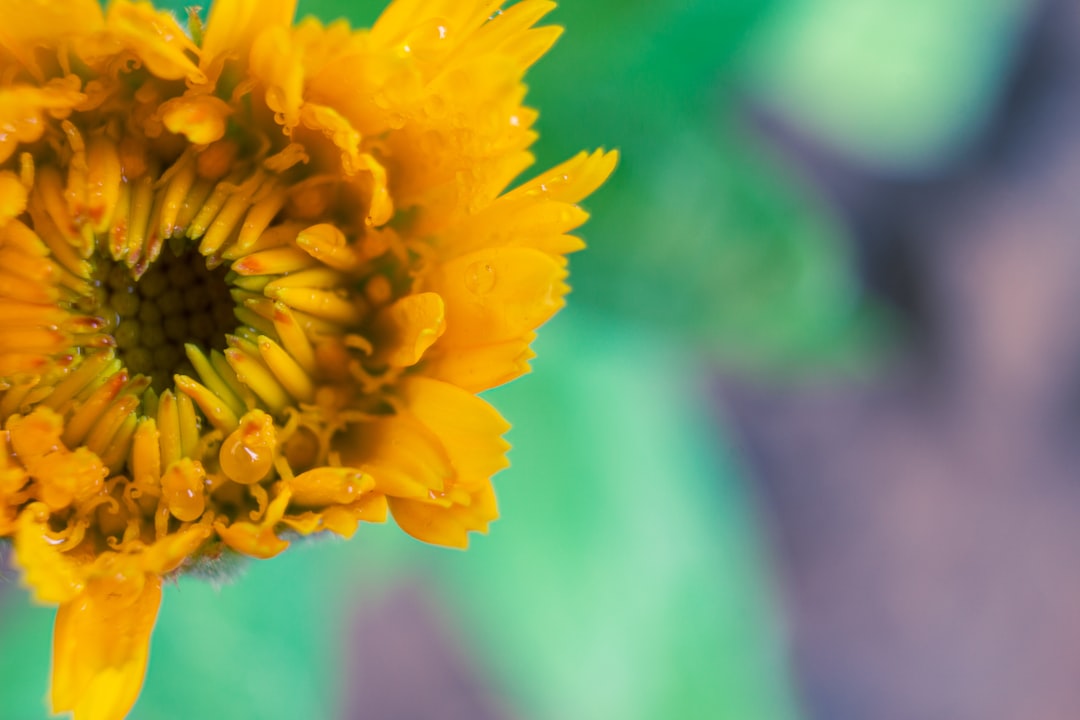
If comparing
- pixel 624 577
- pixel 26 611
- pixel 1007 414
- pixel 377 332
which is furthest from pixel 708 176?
pixel 26 611

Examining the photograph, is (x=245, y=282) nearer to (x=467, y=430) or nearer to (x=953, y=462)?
(x=467, y=430)

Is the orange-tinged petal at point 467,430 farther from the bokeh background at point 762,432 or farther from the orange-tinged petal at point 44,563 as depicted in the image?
the bokeh background at point 762,432

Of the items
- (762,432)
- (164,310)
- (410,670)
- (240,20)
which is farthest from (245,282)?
(762,432)

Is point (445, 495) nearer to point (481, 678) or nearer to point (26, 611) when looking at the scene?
point (26, 611)

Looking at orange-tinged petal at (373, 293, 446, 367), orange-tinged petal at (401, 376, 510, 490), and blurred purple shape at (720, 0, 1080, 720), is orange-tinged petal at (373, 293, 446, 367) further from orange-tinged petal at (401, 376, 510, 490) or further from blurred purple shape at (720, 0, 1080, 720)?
blurred purple shape at (720, 0, 1080, 720)

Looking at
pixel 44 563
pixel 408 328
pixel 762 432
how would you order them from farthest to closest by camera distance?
pixel 762 432 → pixel 408 328 → pixel 44 563

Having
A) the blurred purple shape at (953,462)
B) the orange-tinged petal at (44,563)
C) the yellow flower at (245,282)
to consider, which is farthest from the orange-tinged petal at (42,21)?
the blurred purple shape at (953,462)
